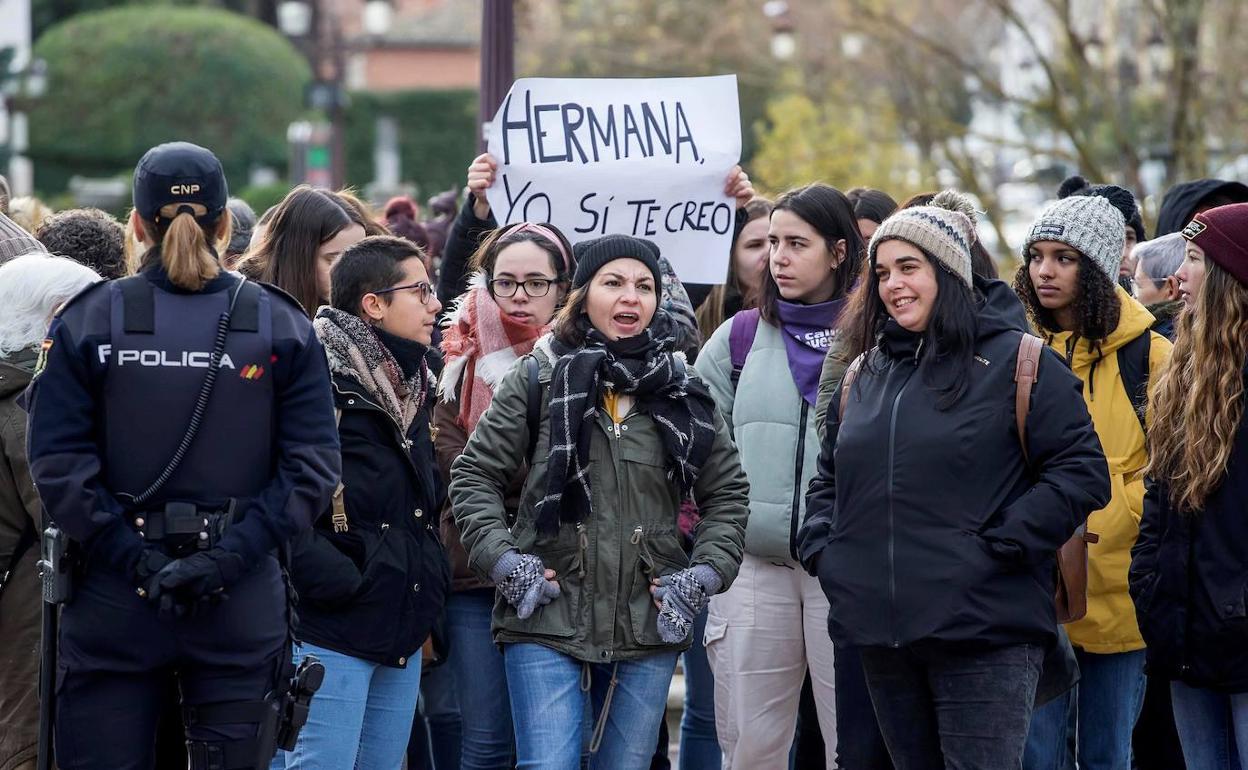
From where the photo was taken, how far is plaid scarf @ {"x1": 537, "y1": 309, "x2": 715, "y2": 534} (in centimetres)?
498

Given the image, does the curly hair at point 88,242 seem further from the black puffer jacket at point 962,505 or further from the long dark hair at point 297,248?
the black puffer jacket at point 962,505

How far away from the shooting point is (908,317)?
494 cm

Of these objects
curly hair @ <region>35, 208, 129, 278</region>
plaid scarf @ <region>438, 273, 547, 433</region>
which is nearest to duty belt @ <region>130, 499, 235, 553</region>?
plaid scarf @ <region>438, 273, 547, 433</region>

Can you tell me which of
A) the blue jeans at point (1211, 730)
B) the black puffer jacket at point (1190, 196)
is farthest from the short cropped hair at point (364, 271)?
the black puffer jacket at point (1190, 196)

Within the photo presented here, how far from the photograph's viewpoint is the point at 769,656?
5.76 meters

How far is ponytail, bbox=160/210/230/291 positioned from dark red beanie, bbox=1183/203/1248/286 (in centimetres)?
276

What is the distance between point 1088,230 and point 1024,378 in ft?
4.03

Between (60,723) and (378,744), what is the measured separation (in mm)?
1194

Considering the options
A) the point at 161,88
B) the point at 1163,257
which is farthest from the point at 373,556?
the point at 161,88

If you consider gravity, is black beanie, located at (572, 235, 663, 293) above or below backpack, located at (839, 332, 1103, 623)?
above

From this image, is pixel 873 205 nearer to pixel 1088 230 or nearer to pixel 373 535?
pixel 1088 230

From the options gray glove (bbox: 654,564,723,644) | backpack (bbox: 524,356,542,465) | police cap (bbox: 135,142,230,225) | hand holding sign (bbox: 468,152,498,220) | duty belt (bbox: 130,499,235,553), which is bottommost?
gray glove (bbox: 654,564,723,644)

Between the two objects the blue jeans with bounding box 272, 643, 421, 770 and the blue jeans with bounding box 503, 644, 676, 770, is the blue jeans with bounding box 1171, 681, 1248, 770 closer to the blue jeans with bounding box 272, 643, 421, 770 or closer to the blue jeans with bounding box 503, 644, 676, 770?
the blue jeans with bounding box 503, 644, 676, 770

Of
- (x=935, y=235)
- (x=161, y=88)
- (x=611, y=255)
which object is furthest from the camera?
(x=161, y=88)
